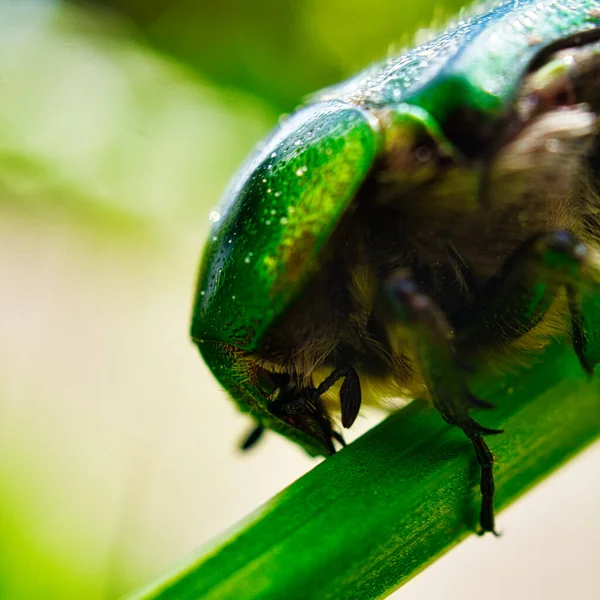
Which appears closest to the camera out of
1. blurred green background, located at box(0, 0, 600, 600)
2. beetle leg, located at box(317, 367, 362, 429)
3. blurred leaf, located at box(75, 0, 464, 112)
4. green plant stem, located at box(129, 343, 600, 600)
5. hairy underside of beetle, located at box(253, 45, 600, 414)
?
green plant stem, located at box(129, 343, 600, 600)

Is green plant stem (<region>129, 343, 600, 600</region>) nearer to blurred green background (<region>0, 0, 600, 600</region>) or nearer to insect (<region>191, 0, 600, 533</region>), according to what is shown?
insect (<region>191, 0, 600, 533</region>)

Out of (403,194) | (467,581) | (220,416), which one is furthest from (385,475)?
(220,416)

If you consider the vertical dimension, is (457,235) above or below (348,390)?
above

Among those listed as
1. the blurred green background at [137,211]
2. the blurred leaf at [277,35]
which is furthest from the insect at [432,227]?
the blurred leaf at [277,35]

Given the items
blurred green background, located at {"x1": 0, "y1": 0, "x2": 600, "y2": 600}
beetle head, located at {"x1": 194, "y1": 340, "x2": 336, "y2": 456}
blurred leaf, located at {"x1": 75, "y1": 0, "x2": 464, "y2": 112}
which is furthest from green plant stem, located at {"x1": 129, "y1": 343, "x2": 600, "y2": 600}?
blurred leaf, located at {"x1": 75, "y1": 0, "x2": 464, "y2": 112}

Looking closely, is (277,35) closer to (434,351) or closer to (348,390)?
(348,390)

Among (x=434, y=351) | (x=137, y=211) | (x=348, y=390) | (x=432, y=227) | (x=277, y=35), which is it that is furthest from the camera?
(x=137, y=211)

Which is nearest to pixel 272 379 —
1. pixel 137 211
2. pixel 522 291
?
pixel 522 291

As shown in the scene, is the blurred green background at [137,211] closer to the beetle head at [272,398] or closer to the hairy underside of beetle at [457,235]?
the beetle head at [272,398]
